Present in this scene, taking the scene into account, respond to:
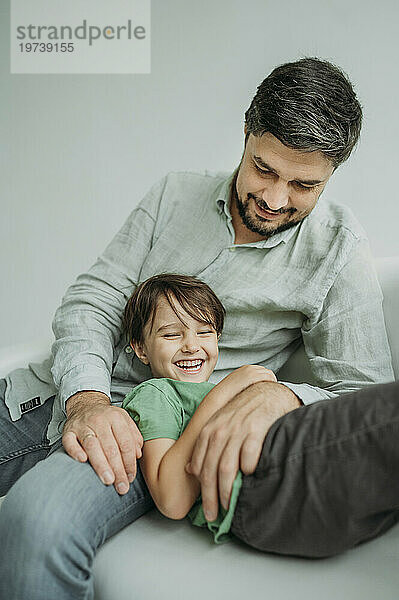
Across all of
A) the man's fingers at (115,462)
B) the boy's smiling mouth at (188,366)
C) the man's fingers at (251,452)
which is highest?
the boy's smiling mouth at (188,366)

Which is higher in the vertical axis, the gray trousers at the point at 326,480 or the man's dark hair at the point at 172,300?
the man's dark hair at the point at 172,300

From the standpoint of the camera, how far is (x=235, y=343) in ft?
5.08

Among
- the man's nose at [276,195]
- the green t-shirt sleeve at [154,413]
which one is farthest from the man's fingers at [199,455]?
the man's nose at [276,195]

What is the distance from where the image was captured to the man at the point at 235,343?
101 centimetres

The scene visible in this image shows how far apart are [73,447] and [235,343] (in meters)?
0.50

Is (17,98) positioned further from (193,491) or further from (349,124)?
(193,491)

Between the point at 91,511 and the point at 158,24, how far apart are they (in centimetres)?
173

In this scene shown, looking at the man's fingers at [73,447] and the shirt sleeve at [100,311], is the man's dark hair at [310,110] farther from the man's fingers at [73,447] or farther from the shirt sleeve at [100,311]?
the man's fingers at [73,447]

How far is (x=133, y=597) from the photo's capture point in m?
1.03

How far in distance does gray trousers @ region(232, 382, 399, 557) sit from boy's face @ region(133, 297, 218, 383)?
37 cm

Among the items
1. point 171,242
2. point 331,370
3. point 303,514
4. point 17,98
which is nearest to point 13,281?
point 17,98

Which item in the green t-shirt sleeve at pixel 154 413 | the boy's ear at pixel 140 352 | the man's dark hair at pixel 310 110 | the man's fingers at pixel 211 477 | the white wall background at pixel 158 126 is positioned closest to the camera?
the man's fingers at pixel 211 477

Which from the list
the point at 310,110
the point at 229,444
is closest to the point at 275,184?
the point at 310,110

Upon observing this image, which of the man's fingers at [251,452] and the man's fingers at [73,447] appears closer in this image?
the man's fingers at [251,452]
